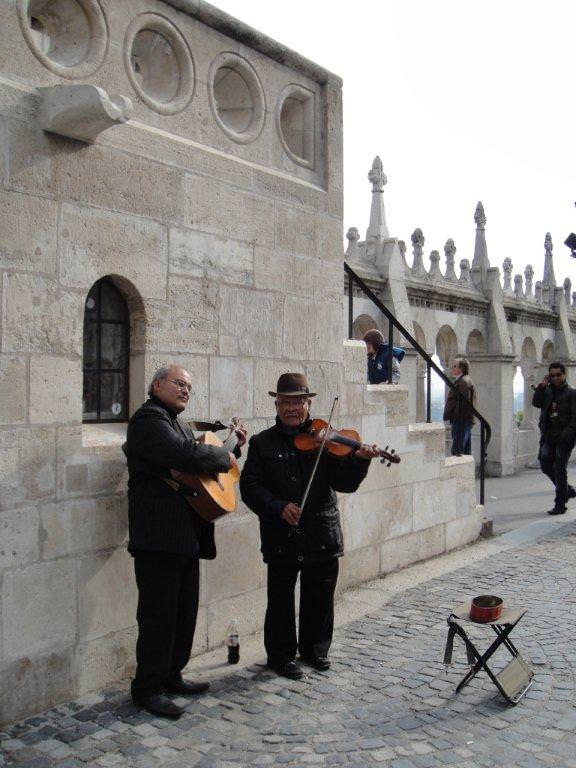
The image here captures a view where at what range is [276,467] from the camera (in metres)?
4.68

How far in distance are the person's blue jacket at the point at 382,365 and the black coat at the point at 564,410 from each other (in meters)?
3.17

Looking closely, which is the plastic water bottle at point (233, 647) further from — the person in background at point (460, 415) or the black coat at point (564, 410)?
the black coat at point (564, 410)

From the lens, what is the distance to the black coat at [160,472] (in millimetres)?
3961

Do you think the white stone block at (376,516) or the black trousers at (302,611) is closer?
the black trousers at (302,611)

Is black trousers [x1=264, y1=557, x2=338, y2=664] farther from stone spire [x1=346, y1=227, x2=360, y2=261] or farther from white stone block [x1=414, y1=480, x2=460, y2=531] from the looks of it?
stone spire [x1=346, y1=227, x2=360, y2=261]

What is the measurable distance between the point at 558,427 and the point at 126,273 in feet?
23.8

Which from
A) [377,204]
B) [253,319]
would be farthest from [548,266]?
[253,319]

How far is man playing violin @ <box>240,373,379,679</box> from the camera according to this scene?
464 centimetres

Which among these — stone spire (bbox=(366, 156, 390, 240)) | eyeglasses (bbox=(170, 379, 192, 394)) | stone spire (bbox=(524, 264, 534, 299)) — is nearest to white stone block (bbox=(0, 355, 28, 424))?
eyeglasses (bbox=(170, 379, 192, 394))

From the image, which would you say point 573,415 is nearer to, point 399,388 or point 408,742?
point 399,388

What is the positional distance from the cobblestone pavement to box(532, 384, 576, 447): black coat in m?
5.11

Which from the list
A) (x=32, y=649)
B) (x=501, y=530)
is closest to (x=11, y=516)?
(x=32, y=649)

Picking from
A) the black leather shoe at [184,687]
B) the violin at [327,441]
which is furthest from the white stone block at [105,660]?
the violin at [327,441]

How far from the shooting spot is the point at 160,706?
4023 mm
